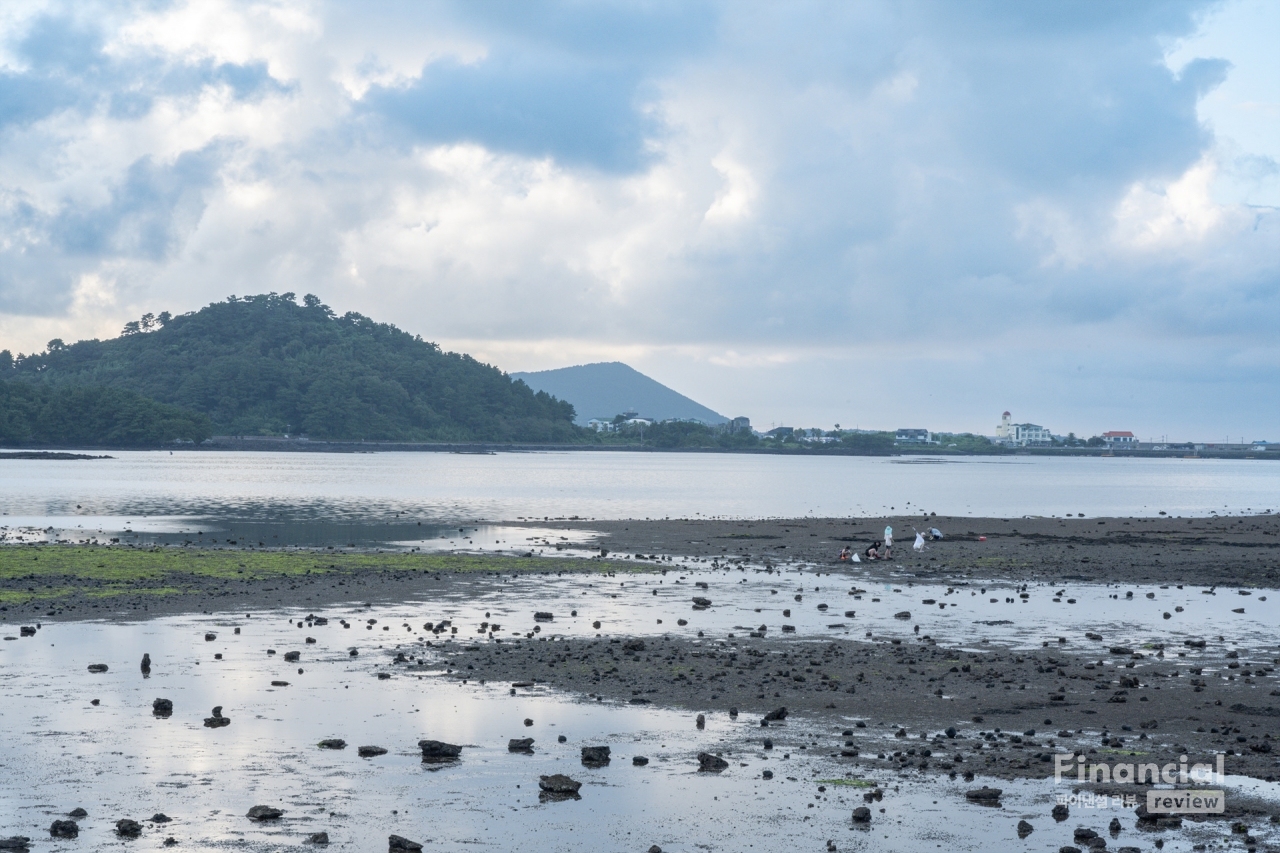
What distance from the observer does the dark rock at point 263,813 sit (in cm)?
1445

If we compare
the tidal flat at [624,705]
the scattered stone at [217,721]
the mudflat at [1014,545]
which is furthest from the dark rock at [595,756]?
the mudflat at [1014,545]

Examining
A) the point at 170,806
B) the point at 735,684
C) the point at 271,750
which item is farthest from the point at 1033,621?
the point at 170,806

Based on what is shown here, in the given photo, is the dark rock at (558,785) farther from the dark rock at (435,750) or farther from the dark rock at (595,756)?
the dark rock at (435,750)

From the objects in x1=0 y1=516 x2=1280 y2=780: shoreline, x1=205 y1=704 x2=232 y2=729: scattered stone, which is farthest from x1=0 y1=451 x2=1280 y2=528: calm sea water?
x1=205 y1=704 x2=232 y2=729: scattered stone

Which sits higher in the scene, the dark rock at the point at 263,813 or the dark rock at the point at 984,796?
the dark rock at the point at 984,796

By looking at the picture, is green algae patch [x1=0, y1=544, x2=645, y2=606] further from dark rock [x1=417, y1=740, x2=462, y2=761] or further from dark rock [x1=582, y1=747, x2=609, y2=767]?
dark rock [x1=582, y1=747, x2=609, y2=767]

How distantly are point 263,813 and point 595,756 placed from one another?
4.77 m

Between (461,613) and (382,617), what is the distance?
7.05 ft

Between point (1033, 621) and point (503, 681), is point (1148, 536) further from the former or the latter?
point (503, 681)

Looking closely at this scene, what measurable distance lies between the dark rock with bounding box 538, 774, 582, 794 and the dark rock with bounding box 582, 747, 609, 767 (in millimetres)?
1095

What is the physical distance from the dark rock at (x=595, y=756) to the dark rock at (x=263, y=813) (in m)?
4.44

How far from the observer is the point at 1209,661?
84.2 feet

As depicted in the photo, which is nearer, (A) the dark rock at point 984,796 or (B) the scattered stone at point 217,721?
(A) the dark rock at point 984,796

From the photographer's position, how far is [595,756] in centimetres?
1725
